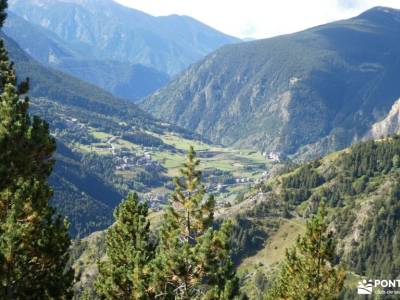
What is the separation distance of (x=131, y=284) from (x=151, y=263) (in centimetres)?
626

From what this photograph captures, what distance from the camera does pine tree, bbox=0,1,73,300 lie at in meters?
29.0

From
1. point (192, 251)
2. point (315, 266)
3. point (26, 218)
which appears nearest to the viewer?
point (26, 218)

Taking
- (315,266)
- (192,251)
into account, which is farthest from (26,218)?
(315,266)

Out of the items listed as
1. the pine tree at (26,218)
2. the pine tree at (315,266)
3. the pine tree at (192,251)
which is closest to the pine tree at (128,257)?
the pine tree at (192,251)

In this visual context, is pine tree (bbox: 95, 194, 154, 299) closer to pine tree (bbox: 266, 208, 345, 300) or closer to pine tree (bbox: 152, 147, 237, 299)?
pine tree (bbox: 152, 147, 237, 299)

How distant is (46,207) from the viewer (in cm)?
3300

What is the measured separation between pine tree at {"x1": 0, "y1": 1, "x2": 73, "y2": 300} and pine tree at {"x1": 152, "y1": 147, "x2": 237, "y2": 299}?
21.6 ft

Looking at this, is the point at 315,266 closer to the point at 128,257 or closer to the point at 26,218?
the point at 128,257

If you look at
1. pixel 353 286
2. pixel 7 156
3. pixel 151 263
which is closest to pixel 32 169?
pixel 7 156

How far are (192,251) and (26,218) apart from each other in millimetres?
10691

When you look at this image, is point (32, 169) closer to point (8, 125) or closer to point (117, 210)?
point (8, 125)

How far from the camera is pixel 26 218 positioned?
1270 inches

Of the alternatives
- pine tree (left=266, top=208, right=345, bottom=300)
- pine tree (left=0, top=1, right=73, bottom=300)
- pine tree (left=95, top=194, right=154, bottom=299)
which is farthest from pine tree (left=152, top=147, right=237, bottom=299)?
pine tree (left=266, top=208, right=345, bottom=300)

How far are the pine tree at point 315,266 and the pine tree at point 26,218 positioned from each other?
75.1 ft
